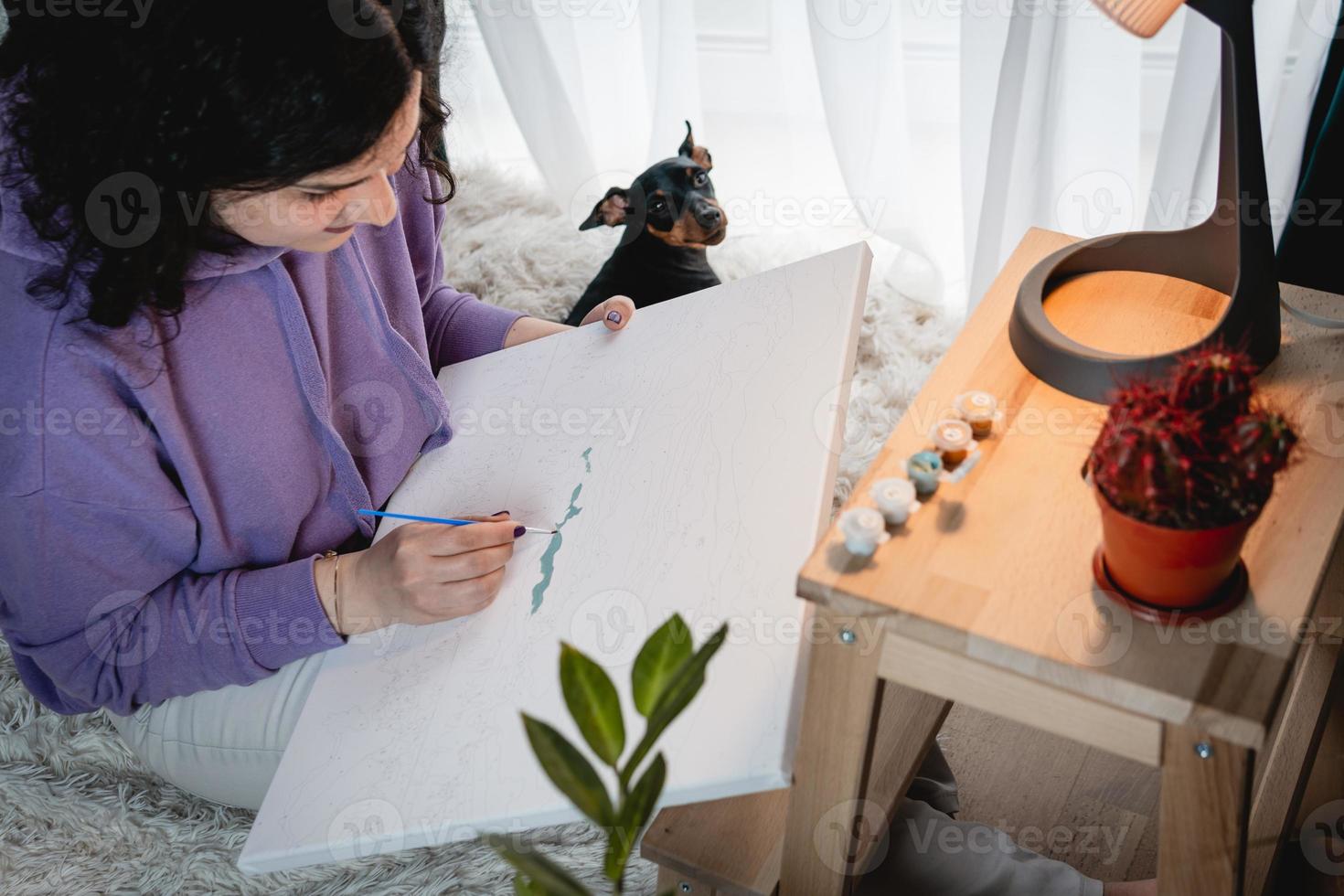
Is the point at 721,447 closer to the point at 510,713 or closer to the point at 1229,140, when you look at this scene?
the point at 510,713

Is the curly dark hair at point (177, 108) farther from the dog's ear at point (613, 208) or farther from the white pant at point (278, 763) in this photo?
the dog's ear at point (613, 208)

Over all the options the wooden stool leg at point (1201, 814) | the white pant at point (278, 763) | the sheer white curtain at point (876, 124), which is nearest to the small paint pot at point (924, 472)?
the wooden stool leg at point (1201, 814)

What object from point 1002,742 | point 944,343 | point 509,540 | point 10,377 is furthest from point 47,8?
point 944,343

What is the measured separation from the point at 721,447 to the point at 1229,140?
505 mm

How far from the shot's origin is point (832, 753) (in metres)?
0.82

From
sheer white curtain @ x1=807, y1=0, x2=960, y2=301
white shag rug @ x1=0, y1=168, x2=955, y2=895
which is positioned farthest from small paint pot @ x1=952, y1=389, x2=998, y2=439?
sheer white curtain @ x1=807, y1=0, x2=960, y2=301

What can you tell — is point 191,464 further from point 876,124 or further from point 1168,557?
point 876,124

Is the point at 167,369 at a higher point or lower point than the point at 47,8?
lower

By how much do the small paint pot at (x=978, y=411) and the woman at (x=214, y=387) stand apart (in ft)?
1.39

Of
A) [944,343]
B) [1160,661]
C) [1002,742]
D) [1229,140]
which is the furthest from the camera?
[944,343]

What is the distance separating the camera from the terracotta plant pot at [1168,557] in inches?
25.3

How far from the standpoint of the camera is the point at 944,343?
6.55 feet

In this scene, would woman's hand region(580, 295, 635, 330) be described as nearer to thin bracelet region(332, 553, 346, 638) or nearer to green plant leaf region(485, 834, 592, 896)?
thin bracelet region(332, 553, 346, 638)

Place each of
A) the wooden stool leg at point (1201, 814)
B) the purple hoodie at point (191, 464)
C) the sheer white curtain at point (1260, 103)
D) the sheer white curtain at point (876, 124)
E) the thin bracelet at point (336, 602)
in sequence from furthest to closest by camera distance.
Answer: the sheer white curtain at point (876, 124) → the sheer white curtain at point (1260, 103) → the thin bracelet at point (336, 602) → the purple hoodie at point (191, 464) → the wooden stool leg at point (1201, 814)
